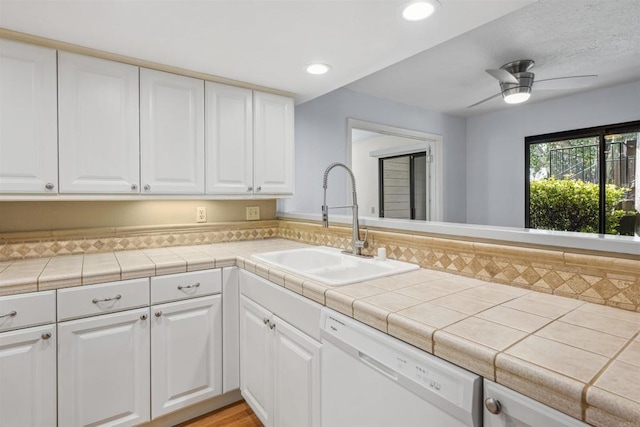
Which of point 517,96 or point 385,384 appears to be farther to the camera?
point 517,96

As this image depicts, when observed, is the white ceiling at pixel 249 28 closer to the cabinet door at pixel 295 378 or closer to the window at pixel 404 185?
the cabinet door at pixel 295 378

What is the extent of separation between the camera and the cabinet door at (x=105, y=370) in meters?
1.45

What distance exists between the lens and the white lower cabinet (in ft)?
4.14

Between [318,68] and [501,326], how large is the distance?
5.59 feet

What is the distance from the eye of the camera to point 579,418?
1.94ft

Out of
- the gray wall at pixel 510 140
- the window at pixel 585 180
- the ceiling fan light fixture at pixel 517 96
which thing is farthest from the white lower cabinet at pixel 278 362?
the window at pixel 585 180

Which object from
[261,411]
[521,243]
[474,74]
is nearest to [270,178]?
[261,411]

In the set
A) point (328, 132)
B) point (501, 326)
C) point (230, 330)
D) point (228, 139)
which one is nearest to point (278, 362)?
point (230, 330)

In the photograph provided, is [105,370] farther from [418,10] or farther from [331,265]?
[418,10]

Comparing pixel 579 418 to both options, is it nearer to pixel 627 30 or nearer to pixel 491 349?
pixel 491 349

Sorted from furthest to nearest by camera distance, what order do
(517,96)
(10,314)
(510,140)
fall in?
(510,140), (517,96), (10,314)

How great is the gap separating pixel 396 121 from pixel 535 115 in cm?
177

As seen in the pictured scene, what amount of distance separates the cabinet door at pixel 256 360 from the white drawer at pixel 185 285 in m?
0.18

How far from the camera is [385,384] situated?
0.92 metres
